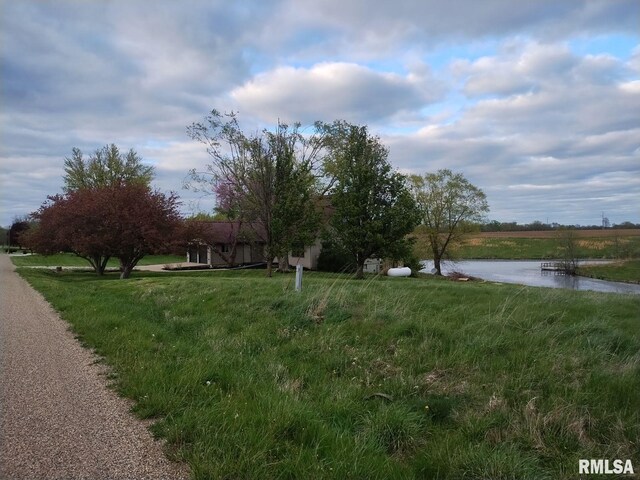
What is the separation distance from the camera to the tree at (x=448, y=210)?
1911 inches

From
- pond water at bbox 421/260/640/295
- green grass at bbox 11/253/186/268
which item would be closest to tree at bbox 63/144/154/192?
green grass at bbox 11/253/186/268

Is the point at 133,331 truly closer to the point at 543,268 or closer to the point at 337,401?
the point at 337,401

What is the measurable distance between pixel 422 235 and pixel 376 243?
24.8 metres

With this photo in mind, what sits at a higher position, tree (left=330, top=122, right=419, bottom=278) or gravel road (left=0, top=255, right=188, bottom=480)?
tree (left=330, top=122, right=419, bottom=278)

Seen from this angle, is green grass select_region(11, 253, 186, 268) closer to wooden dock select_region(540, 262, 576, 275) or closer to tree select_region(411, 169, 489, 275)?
tree select_region(411, 169, 489, 275)

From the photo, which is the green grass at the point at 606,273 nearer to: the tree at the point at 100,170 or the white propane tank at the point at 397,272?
the white propane tank at the point at 397,272

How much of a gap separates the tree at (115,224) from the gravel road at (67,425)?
63.6ft

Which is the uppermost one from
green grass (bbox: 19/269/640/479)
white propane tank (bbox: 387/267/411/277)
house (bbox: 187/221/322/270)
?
house (bbox: 187/221/322/270)

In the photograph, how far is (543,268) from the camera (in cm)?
6359

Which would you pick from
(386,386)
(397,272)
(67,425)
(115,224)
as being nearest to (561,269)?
(397,272)

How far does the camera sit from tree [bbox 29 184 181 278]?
2545cm

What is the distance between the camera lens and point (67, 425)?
13.6ft

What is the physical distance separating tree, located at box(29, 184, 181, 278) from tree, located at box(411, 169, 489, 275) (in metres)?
28.8

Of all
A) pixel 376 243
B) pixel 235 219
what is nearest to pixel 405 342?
pixel 376 243
